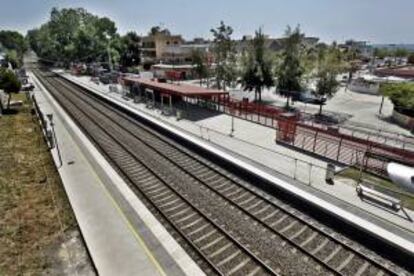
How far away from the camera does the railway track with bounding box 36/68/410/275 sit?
10.1 m

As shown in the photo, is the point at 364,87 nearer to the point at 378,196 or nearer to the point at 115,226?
the point at 378,196

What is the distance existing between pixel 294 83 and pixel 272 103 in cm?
588

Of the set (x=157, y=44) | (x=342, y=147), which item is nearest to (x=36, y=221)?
(x=342, y=147)

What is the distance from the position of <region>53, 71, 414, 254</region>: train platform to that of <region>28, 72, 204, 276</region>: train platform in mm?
6595

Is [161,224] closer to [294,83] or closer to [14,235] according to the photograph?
[14,235]

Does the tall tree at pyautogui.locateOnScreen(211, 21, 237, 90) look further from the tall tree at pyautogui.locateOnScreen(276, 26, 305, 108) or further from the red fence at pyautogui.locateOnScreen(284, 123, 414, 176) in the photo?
the red fence at pyautogui.locateOnScreen(284, 123, 414, 176)

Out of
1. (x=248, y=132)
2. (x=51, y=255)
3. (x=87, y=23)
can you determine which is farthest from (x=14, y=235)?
(x=87, y=23)

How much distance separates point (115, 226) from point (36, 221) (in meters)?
3.93

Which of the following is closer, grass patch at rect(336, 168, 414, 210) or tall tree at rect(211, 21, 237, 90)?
grass patch at rect(336, 168, 414, 210)

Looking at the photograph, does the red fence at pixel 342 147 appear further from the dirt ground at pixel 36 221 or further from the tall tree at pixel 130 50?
the tall tree at pixel 130 50

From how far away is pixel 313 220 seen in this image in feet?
41.4

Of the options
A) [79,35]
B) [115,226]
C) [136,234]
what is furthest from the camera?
[79,35]

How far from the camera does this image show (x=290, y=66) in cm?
3591

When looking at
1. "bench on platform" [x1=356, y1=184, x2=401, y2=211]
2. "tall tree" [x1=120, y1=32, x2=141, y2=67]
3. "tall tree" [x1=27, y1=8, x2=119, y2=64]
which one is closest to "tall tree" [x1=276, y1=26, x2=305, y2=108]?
"bench on platform" [x1=356, y1=184, x2=401, y2=211]
